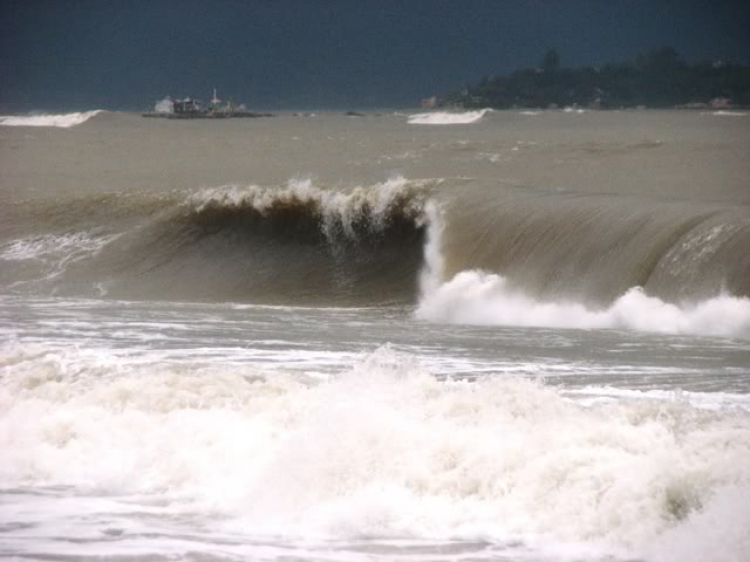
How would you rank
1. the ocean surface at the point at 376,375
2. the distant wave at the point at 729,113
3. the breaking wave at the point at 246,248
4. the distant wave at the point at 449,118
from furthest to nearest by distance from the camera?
1. the distant wave at the point at 449,118
2. the distant wave at the point at 729,113
3. the breaking wave at the point at 246,248
4. the ocean surface at the point at 376,375

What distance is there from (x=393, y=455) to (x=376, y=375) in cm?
145

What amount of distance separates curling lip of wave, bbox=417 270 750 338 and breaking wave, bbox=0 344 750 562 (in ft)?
11.8

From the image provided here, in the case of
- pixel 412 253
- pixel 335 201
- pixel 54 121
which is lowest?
pixel 412 253

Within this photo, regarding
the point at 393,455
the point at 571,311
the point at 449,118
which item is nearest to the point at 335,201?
the point at 571,311

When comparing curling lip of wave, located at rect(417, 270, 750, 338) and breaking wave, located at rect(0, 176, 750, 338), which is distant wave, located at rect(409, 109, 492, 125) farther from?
curling lip of wave, located at rect(417, 270, 750, 338)

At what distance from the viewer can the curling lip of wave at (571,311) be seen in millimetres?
11656

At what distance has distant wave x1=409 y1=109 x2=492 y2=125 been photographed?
8194cm

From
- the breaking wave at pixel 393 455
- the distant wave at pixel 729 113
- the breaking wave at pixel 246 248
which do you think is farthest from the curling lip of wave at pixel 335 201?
the distant wave at pixel 729 113

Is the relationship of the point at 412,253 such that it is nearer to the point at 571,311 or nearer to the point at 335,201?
the point at 335,201

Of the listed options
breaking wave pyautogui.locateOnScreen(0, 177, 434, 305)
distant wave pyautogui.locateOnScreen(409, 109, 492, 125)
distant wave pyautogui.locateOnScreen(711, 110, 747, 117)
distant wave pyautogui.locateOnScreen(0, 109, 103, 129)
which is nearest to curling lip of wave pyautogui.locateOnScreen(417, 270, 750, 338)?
breaking wave pyautogui.locateOnScreen(0, 177, 434, 305)

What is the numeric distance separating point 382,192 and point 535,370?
914 centimetres

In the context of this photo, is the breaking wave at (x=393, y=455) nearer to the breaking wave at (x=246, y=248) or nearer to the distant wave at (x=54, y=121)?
the breaking wave at (x=246, y=248)

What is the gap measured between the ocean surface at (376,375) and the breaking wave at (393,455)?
0.02 metres

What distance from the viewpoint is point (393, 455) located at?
7258 mm
